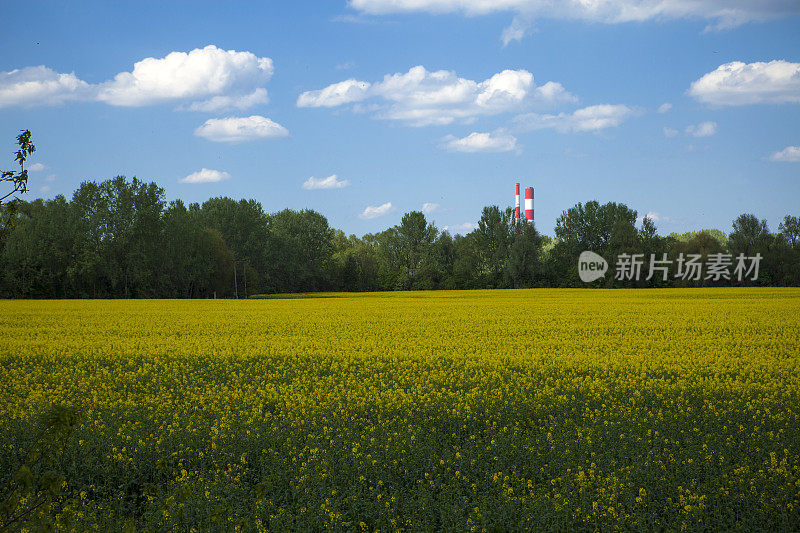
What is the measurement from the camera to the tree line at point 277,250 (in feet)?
235

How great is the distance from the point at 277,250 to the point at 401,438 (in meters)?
97.3

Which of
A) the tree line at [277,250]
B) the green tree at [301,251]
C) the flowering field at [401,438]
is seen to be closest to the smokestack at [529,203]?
the tree line at [277,250]

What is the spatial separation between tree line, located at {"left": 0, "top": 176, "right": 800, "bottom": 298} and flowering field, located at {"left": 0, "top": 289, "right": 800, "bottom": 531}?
57.4 metres

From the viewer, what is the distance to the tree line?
71.6 m

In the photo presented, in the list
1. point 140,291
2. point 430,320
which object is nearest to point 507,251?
point 140,291

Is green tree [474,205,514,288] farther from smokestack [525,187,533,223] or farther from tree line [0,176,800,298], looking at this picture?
smokestack [525,187,533,223]

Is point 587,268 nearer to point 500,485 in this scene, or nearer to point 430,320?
point 430,320

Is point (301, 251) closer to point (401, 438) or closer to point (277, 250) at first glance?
point (277, 250)

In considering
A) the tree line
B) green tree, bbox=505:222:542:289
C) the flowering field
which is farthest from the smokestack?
the flowering field

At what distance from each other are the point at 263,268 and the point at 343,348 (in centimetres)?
8635

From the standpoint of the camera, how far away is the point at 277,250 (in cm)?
10475

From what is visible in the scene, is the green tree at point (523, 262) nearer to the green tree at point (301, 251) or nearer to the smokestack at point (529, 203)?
the smokestack at point (529, 203)

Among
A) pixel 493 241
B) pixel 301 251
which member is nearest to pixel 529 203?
pixel 493 241

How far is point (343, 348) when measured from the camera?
67.3 feet
